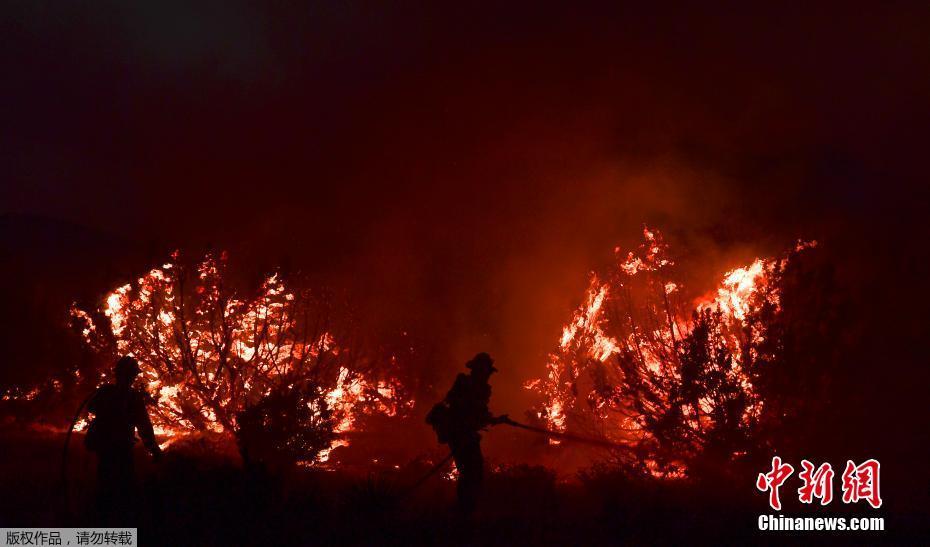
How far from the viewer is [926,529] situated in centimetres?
704

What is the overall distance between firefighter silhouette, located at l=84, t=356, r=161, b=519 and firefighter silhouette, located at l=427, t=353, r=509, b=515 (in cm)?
316

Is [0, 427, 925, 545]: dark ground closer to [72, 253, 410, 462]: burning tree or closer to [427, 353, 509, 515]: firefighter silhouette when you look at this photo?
[427, 353, 509, 515]: firefighter silhouette

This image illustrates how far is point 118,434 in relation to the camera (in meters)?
6.93

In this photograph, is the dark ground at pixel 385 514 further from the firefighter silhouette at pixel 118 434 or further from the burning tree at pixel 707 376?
the burning tree at pixel 707 376

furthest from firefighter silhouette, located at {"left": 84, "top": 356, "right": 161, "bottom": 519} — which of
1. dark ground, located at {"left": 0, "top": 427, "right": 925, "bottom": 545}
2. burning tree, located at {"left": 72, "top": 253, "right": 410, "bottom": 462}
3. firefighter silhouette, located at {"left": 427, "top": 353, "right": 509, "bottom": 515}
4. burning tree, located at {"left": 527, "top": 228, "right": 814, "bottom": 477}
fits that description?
burning tree, located at {"left": 527, "top": 228, "right": 814, "bottom": 477}

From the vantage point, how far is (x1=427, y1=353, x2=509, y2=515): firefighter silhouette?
7551 mm

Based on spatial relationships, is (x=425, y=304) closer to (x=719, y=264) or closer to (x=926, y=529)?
(x=719, y=264)

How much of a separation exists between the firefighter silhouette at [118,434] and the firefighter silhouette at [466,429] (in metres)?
3.16

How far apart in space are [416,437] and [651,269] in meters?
10.1

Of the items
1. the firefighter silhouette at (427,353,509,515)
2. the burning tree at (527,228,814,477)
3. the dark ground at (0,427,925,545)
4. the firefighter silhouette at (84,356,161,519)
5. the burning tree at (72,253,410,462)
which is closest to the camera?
the dark ground at (0,427,925,545)

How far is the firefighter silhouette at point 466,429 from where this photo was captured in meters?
7.55

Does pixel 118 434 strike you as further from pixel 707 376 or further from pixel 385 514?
pixel 707 376

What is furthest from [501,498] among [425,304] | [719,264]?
[425,304]

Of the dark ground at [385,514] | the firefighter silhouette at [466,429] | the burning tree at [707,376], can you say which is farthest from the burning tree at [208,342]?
the burning tree at [707,376]
